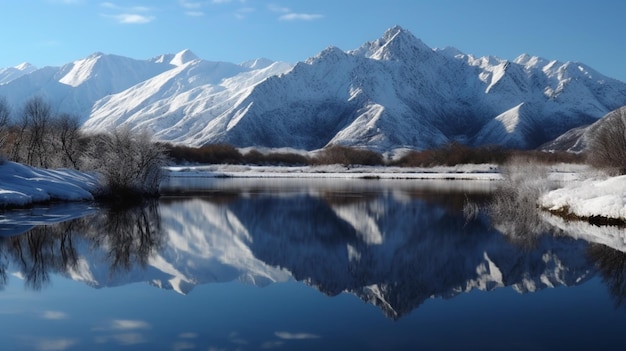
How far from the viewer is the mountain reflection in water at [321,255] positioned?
65.7 feet

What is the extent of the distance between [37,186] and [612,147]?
53272 mm

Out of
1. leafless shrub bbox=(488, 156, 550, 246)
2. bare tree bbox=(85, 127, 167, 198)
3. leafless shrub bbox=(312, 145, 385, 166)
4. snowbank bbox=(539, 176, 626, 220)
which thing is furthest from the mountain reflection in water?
leafless shrub bbox=(312, 145, 385, 166)

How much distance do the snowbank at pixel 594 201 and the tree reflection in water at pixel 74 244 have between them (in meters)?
23.8

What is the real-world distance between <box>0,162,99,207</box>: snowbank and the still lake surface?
981 cm

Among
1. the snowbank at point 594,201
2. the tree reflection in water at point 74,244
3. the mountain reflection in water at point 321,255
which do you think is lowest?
the mountain reflection in water at point 321,255

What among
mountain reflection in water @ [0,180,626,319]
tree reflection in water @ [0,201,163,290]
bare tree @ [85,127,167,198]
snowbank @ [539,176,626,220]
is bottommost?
mountain reflection in water @ [0,180,626,319]

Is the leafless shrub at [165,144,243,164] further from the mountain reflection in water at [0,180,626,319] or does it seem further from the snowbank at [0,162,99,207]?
the mountain reflection in water at [0,180,626,319]

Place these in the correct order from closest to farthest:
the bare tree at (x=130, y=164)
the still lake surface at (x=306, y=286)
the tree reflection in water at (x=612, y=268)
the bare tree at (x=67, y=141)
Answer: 1. the still lake surface at (x=306, y=286)
2. the tree reflection in water at (x=612, y=268)
3. the bare tree at (x=130, y=164)
4. the bare tree at (x=67, y=141)

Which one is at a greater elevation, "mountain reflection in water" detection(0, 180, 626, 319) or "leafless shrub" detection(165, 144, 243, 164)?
"leafless shrub" detection(165, 144, 243, 164)

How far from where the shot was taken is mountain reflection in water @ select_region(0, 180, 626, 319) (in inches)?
788

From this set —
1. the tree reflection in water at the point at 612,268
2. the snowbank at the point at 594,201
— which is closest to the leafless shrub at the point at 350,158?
the snowbank at the point at 594,201

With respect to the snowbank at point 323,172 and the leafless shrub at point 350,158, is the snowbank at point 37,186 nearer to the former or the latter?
the snowbank at point 323,172

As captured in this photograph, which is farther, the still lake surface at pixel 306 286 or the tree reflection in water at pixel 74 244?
the tree reflection in water at pixel 74 244

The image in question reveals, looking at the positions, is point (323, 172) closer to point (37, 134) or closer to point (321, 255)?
point (37, 134)
